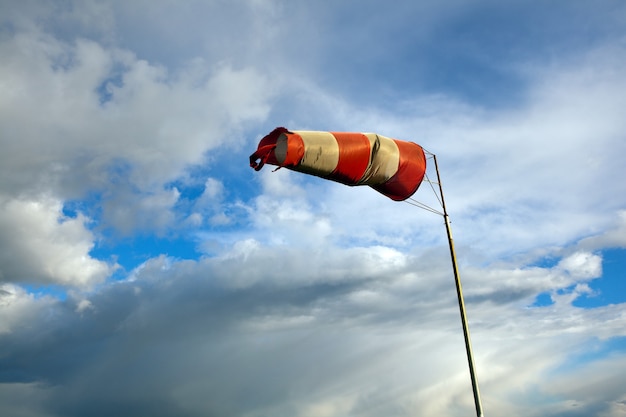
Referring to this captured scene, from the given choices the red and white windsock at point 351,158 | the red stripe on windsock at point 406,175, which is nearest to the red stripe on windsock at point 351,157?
the red and white windsock at point 351,158

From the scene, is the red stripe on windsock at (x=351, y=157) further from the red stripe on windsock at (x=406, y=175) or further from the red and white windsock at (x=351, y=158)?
the red stripe on windsock at (x=406, y=175)

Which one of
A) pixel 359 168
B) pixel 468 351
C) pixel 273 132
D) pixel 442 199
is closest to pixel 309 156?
pixel 273 132

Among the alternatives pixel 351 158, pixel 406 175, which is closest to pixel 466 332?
pixel 406 175

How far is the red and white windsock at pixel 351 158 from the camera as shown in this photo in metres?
16.5

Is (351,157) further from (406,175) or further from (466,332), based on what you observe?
(466,332)

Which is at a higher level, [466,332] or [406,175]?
[406,175]

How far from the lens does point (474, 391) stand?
1817cm

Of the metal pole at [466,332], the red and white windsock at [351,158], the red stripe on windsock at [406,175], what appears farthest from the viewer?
the red stripe on windsock at [406,175]

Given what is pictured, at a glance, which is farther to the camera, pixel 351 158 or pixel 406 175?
pixel 406 175

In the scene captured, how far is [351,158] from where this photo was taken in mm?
18594

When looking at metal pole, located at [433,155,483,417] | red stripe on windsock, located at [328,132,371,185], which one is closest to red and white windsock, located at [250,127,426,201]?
red stripe on windsock, located at [328,132,371,185]

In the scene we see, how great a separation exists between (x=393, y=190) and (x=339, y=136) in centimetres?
449

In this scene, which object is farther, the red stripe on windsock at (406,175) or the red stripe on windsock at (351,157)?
the red stripe on windsock at (406,175)

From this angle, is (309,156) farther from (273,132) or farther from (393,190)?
(393,190)
